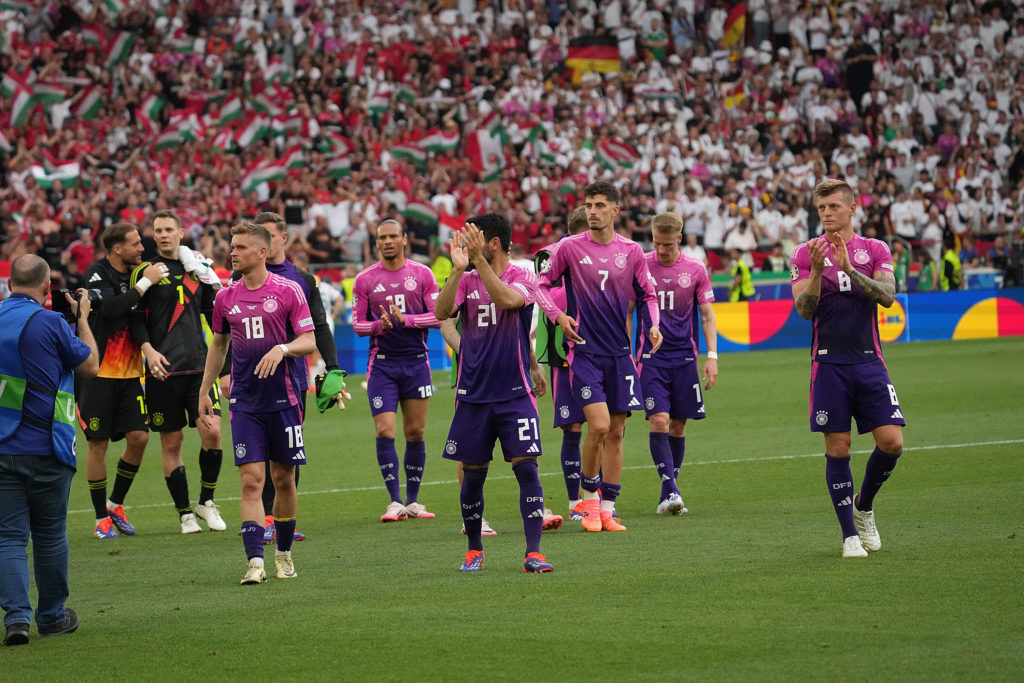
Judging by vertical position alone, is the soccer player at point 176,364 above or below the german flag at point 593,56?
below

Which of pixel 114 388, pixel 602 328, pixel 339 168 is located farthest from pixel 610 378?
pixel 339 168

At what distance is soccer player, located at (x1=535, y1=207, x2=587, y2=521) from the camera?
11031 mm

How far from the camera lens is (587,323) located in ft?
35.0

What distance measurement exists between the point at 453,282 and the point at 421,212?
21772 millimetres

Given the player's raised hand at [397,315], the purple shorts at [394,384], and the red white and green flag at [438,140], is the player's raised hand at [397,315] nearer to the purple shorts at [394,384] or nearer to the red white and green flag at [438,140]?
the purple shorts at [394,384]

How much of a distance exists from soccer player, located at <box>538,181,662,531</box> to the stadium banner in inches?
718

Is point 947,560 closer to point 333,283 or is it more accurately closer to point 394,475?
point 394,475

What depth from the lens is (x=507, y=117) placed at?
3422 centimetres

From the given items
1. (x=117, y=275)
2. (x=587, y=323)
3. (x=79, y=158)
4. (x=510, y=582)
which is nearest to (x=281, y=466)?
(x=510, y=582)

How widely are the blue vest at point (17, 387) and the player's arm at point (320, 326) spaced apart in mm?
3129

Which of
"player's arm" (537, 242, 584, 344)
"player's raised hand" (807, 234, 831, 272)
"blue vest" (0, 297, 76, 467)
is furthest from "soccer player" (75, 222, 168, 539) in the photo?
"player's raised hand" (807, 234, 831, 272)

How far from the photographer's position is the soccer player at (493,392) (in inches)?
344

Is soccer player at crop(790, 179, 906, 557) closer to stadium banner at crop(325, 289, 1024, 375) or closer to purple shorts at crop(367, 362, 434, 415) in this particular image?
purple shorts at crop(367, 362, 434, 415)

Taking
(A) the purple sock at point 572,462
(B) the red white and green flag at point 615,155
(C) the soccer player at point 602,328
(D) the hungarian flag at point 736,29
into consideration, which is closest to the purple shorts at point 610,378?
(C) the soccer player at point 602,328
